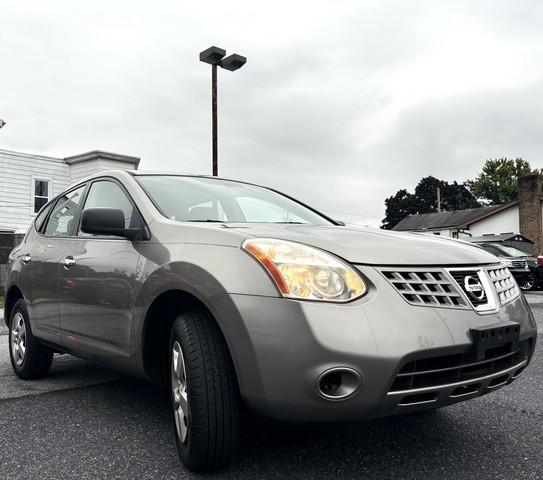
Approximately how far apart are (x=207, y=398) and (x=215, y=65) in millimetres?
11841

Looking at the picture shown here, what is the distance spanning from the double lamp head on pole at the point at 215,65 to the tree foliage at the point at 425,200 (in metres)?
63.7

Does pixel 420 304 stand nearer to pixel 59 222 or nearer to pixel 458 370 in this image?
pixel 458 370


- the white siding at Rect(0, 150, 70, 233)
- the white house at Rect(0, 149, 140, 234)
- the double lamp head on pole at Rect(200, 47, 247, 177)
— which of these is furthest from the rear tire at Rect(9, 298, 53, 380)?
the white siding at Rect(0, 150, 70, 233)

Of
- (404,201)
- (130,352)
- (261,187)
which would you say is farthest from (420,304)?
(404,201)

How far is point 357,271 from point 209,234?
0.72 meters

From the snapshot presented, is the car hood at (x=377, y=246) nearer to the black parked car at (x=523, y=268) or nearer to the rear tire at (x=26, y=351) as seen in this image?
the rear tire at (x=26, y=351)

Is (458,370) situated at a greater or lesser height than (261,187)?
lesser

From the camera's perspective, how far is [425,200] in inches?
3002

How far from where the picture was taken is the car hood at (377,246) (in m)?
2.34

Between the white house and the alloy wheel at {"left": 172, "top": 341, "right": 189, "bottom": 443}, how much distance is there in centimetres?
1594

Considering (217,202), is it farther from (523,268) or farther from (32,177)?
(32,177)

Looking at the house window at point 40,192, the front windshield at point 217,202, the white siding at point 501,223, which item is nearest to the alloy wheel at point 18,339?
the front windshield at point 217,202

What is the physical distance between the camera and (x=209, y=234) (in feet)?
8.42

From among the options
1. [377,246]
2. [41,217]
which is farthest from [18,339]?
[377,246]
